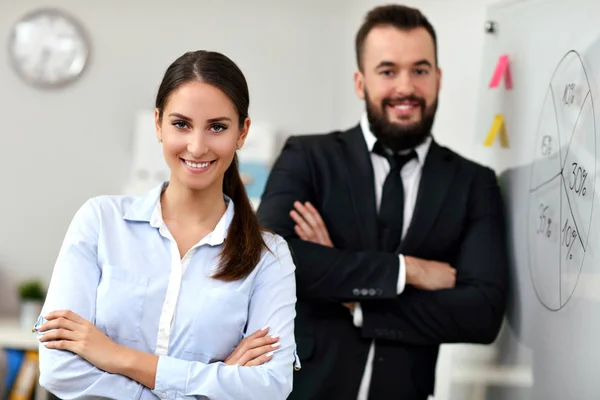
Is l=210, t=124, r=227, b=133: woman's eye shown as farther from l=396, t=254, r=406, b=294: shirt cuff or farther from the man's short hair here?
the man's short hair

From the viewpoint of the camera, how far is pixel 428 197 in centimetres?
254

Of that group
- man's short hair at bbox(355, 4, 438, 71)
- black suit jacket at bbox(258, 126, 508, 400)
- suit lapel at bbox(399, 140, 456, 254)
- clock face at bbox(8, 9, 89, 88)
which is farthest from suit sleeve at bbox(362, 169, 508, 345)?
clock face at bbox(8, 9, 89, 88)

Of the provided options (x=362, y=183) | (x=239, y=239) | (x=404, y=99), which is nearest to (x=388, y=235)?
(x=362, y=183)

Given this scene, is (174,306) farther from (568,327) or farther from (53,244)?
(53,244)

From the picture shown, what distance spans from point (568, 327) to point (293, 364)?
71 centimetres

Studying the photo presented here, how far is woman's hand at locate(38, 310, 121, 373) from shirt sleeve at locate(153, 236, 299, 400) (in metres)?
0.10

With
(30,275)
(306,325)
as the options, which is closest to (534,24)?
(306,325)

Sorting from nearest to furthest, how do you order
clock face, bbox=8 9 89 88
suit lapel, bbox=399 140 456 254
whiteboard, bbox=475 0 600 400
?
whiteboard, bbox=475 0 600 400, suit lapel, bbox=399 140 456 254, clock face, bbox=8 9 89 88

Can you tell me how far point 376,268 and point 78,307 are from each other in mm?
867

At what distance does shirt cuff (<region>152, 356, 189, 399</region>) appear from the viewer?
176 cm

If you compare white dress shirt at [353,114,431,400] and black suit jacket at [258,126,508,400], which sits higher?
white dress shirt at [353,114,431,400]

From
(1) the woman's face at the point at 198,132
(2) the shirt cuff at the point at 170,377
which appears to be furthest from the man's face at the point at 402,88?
(2) the shirt cuff at the point at 170,377

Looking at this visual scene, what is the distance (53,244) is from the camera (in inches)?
204

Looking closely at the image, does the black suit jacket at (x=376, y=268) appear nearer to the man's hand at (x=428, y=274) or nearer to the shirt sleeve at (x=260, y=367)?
the man's hand at (x=428, y=274)
